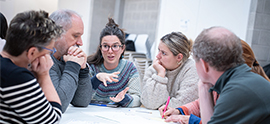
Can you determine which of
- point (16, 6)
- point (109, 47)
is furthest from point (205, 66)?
point (16, 6)

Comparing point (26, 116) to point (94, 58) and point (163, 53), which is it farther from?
point (163, 53)

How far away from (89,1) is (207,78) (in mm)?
4543

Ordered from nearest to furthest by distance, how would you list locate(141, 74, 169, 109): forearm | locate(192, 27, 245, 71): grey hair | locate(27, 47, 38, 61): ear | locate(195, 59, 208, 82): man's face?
1. locate(27, 47, 38, 61): ear
2. locate(192, 27, 245, 71): grey hair
3. locate(195, 59, 208, 82): man's face
4. locate(141, 74, 169, 109): forearm

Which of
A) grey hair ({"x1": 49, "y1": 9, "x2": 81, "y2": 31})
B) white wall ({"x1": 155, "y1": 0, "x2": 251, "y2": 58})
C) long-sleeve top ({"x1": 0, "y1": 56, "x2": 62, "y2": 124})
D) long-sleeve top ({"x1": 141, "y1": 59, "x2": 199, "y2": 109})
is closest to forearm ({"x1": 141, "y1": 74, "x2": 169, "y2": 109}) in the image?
long-sleeve top ({"x1": 141, "y1": 59, "x2": 199, "y2": 109})

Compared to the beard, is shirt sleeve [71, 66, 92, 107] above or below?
below

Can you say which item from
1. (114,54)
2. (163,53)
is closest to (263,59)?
(163,53)

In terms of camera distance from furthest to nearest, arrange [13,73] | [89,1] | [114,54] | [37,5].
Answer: [89,1] < [37,5] < [114,54] < [13,73]

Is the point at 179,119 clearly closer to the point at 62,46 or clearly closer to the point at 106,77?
the point at 106,77

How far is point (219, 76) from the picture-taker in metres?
1.22

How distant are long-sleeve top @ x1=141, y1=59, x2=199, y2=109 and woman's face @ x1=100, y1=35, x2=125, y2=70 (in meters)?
0.31

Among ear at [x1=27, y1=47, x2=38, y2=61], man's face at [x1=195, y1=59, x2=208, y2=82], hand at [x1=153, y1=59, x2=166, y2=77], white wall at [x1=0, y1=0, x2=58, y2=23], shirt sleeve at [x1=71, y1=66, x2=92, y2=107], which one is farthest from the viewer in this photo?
white wall at [x1=0, y1=0, x2=58, y2=23]

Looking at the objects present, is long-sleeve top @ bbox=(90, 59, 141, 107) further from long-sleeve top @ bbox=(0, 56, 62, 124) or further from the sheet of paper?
long-sleeve top @ bbox=(0, 56, 62, 124)

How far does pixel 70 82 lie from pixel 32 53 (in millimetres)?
480

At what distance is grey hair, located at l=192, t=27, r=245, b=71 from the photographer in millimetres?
1143
